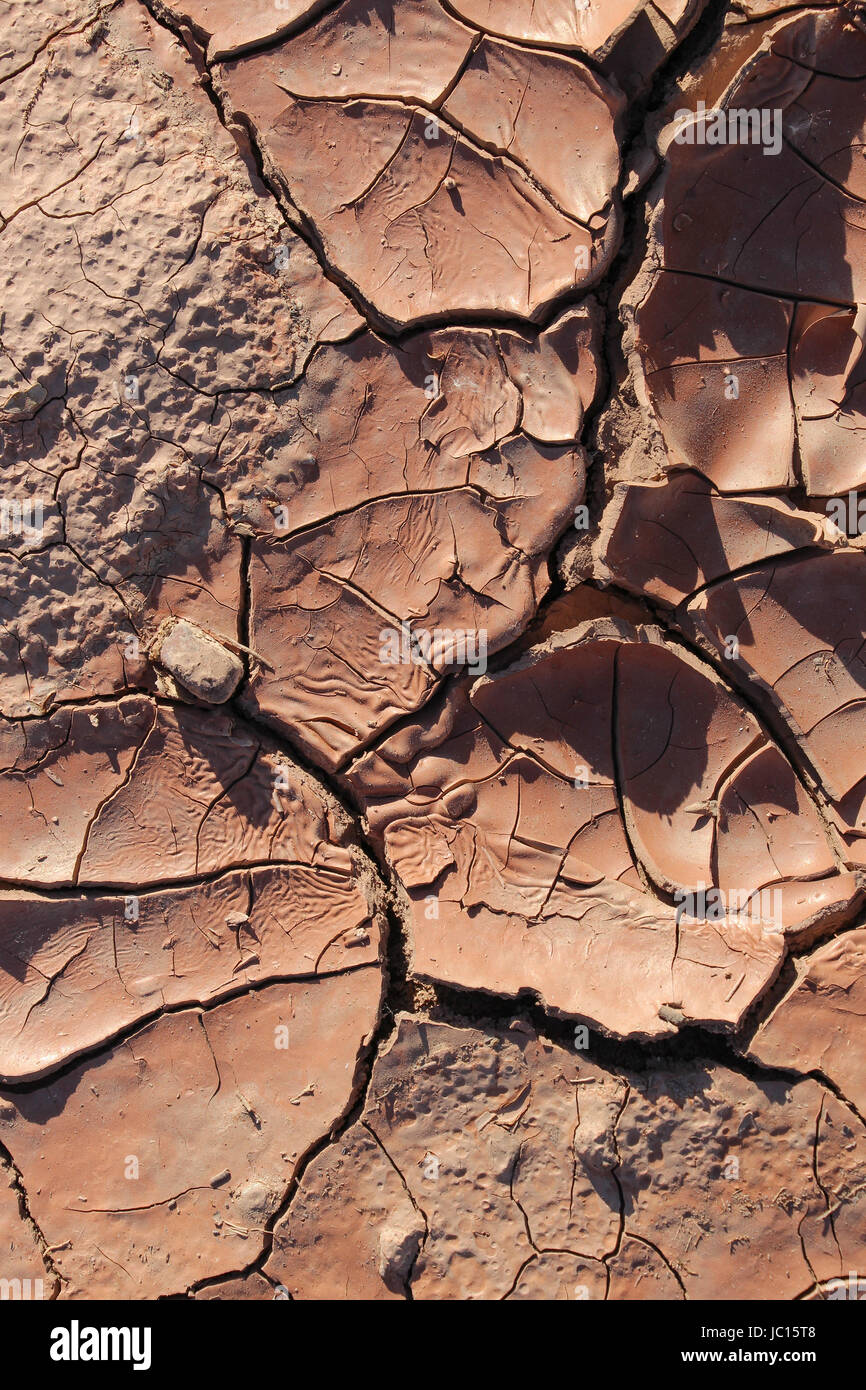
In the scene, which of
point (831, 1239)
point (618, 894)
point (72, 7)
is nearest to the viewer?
point (831, 1239)

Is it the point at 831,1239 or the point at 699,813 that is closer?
the point at 831,1239

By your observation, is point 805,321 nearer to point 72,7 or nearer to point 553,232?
point 553,232

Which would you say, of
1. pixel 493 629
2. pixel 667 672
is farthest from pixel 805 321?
pixel 493 629

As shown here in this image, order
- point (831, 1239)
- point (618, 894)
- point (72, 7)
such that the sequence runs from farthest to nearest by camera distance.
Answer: point (72, 7) → point (618, 894) → point (831, 1239)

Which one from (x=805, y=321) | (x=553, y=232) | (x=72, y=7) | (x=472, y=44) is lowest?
(x=805, y=321)

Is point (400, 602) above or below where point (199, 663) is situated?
above

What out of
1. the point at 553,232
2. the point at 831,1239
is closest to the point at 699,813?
the point at 831,1239

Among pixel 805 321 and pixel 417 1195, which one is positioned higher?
pixel 805 321
